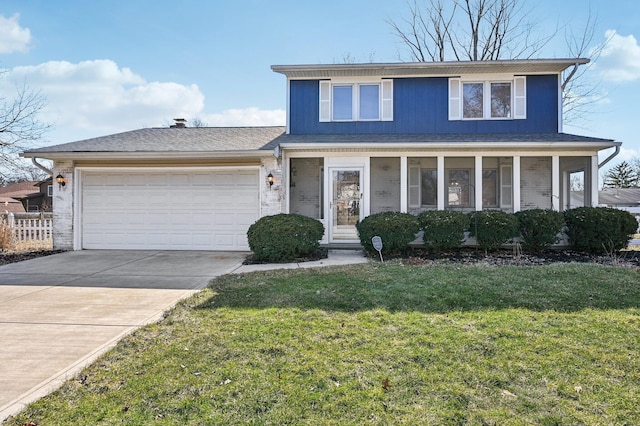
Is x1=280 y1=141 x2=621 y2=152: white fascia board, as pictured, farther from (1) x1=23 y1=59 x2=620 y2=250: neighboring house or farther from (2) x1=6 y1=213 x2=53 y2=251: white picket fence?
(2) x1=6 y1=213 x2=53 y2=251: white picket fence

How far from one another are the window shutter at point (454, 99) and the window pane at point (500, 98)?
1.08 m

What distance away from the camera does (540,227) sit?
29.7ft

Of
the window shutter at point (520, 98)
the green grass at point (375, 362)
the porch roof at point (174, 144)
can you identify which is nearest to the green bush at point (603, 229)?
the window shutter at point (520, 98)

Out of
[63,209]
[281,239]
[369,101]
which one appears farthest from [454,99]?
[63,209]

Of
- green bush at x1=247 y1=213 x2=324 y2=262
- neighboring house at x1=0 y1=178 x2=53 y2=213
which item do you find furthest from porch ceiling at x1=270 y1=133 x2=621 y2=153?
neighboring house at x1=0 y1=178 x2=53 y2=213

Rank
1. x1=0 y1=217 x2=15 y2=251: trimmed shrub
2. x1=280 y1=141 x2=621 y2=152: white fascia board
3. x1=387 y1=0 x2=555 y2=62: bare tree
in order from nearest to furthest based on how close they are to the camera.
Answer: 1. x1=280 y1=141 x2=621 y2=152: white fascia board
2. x1=0 y1=217 x2=15 y2=251: trimmed shrub
3. x1=387 y1=0 x2=555 y2=62: bare tree

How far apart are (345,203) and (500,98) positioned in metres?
→ 6.03

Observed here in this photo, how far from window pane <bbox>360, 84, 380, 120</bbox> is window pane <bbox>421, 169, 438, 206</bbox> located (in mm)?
2726

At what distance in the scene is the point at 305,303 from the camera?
193 inches

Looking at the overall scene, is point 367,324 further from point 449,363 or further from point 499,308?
point 499,308

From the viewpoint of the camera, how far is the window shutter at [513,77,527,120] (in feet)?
36.9

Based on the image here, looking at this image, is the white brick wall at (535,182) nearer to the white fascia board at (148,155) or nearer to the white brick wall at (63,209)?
the white fascia board at (148,155)

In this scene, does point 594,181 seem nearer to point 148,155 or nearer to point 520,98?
point 520,98

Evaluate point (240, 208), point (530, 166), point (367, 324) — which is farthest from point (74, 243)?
point (530, 166)
